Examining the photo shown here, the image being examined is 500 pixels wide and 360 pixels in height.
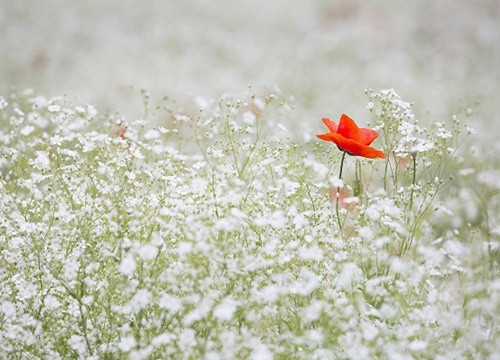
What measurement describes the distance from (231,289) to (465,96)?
352 inches

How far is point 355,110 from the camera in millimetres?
10516

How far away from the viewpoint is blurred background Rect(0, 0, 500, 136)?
1134 cm

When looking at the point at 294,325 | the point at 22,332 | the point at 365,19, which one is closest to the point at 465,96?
Result: the point at 365,19

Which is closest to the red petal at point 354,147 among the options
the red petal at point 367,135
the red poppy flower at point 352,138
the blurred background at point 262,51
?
the red poppy flower at point 352,138

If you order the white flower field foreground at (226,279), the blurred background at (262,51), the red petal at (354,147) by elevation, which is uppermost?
the blurred background at (262,51)

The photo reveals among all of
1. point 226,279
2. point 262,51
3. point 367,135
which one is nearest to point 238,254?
point 226,279

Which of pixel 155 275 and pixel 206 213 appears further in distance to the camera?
pixel 206 213

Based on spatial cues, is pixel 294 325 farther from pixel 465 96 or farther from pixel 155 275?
pixel 465 96

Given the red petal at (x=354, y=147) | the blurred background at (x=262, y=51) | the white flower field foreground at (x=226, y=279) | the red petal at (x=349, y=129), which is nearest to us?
the white flower field foreground at (x=226, y=279)

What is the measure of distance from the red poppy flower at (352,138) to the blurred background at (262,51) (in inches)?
254

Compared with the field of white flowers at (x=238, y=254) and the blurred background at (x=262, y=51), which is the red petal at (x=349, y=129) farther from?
the blurred background at (x=262, y=51)

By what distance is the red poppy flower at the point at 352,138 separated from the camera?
3135mm

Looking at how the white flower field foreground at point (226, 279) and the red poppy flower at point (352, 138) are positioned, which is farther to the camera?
the red poppy flower at point (352, 138)

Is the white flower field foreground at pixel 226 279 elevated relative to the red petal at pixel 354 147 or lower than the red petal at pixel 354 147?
lower
